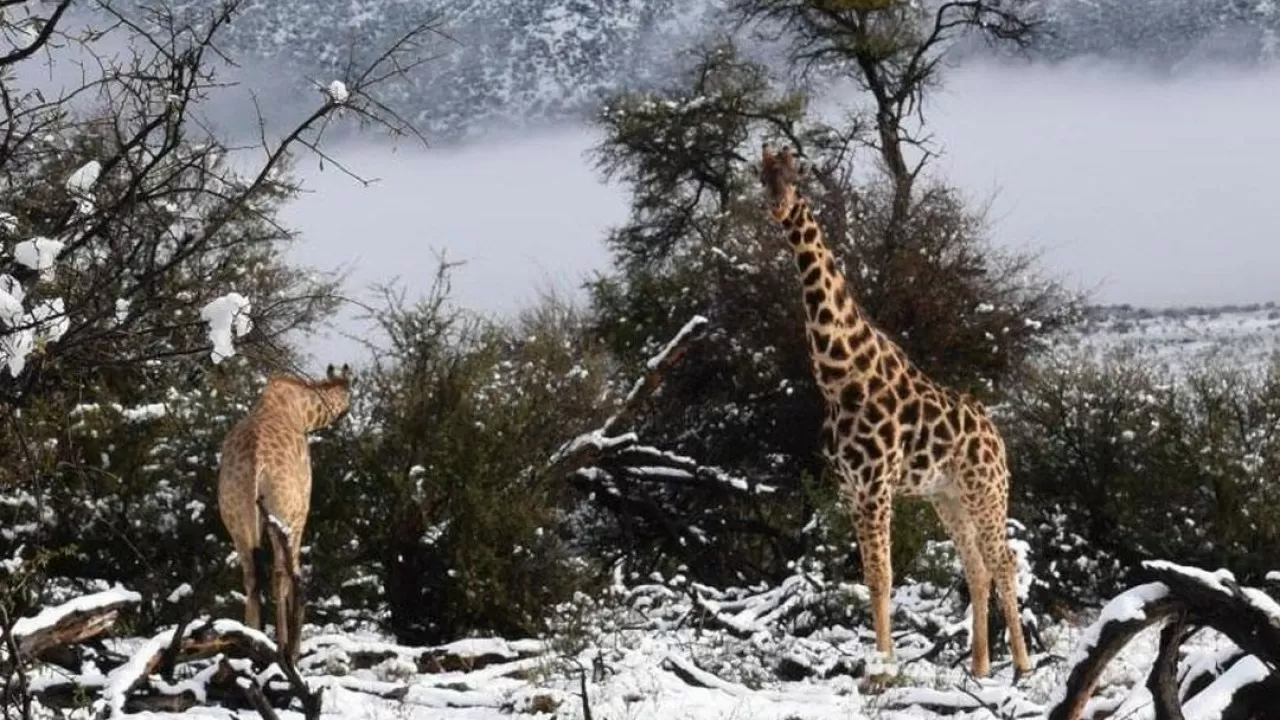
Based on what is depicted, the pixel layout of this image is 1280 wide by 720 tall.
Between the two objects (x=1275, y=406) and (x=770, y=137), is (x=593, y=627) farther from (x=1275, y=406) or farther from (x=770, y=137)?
(x=770, y=137)

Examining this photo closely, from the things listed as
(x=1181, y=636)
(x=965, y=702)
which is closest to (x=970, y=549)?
(x=965, y=702)

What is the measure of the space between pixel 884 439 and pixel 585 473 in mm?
6509

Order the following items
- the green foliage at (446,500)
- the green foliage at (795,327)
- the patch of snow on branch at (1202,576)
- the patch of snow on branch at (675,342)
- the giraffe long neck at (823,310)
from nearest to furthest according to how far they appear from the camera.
A: 1. the patch of snow on branch at (1202,576)
2. the giraffe long neck at (823,310)
3. the green foliage at (446,500)
4. the patch of snow on branch at (675,342)
5. the green foliage at (795,327)

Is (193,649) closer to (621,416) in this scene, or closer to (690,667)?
(690,667)

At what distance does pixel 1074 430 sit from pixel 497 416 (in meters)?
6.30

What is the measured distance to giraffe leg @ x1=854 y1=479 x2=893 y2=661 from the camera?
9023mm

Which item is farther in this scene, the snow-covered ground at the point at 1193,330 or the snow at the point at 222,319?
the snow-covered ground at the point at 1193,330

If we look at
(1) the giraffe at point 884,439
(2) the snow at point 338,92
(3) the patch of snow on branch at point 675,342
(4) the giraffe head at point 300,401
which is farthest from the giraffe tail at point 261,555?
(3) the patch of snow on branch at point 675,342

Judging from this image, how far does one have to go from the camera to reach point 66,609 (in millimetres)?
5926

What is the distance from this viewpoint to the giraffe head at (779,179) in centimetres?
888

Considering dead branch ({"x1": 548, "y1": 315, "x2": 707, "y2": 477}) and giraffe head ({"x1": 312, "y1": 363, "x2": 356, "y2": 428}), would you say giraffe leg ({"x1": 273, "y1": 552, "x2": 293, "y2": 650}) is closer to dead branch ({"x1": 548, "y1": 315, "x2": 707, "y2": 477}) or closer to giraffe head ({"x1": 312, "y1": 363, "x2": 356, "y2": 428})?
giraffe head ({"x1": 312, "y1": 363, "x2": 356, "y2": 428})

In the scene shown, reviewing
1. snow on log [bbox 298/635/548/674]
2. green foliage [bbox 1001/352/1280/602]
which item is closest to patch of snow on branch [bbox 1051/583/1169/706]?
snow on log [bbox 298/635/548/674]

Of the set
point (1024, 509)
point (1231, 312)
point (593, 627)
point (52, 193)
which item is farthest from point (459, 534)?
point (1231, 312)

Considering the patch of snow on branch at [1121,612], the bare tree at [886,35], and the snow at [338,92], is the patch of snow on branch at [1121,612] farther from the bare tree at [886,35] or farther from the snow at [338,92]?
the bare tree at [886,35]
